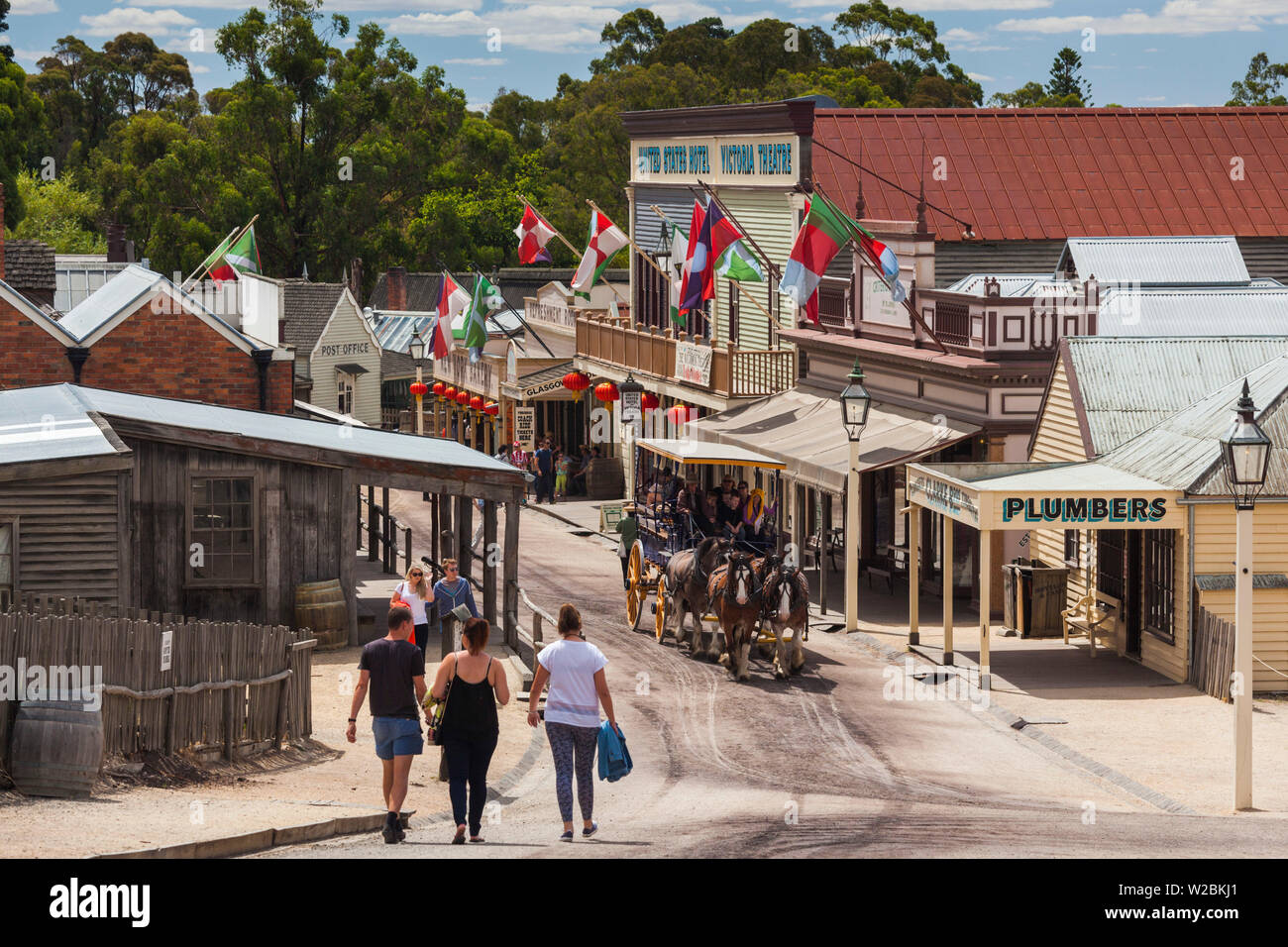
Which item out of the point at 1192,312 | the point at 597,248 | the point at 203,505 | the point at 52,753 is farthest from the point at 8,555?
the point at 597,248

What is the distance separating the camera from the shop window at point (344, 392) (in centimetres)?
6359

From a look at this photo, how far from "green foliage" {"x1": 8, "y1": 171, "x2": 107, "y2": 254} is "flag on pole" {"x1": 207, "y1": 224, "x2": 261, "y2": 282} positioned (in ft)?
156

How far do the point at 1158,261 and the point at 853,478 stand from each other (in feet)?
28.7

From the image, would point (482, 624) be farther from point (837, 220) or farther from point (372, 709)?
point (837, 220)

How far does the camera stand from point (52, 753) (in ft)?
41.8

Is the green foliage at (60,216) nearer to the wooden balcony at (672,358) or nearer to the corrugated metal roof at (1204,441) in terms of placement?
the wooden balcony at (672,358)

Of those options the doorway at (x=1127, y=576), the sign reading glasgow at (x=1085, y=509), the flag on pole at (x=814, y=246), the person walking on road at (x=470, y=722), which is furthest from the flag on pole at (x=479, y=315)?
the person walking on road at (x=470, y=722)

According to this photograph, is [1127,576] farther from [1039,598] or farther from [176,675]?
[176,675]

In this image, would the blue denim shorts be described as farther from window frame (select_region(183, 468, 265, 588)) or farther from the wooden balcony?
the wooden balcony

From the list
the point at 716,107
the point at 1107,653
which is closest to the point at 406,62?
the point at 716,107

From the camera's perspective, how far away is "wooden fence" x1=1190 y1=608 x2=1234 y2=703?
1983 centimetres

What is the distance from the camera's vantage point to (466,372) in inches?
2151

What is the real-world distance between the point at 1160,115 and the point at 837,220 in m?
14.4

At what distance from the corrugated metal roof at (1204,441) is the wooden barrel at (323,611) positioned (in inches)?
363
